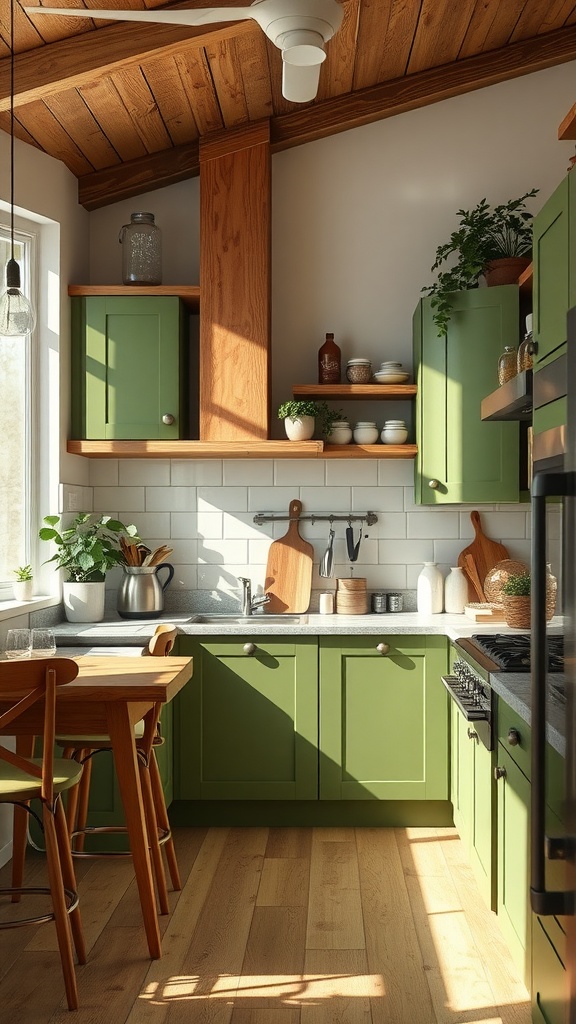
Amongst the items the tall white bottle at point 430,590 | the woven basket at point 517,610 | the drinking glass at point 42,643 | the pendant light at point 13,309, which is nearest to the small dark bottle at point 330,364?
the tall white bottle at point 430,590

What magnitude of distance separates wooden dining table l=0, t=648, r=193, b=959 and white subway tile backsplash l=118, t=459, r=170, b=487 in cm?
174

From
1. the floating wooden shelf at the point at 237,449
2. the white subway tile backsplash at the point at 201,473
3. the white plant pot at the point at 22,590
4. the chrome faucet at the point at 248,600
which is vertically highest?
the floating wooden shelf at the point at 237,449

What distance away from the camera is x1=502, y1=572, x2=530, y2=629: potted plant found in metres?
3.71

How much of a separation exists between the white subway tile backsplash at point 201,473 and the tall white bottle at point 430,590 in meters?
1.10

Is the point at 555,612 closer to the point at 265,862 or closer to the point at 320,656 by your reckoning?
the point at 320,656

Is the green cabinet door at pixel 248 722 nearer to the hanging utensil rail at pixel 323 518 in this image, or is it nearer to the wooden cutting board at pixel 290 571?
the wooden cutting board at pixel 290 571

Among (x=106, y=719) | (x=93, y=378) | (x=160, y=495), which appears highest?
(x=93, y=378)

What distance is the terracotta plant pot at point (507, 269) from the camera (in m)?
4.15

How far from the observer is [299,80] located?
253 cm

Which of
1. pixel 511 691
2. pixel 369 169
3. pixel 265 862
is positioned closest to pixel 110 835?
pixel 265 862

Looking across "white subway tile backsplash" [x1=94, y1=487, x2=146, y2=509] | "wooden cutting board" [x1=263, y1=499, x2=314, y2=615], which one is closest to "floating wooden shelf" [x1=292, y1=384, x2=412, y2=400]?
"wooden cutting board" [x1=263, y1=499, x2=314, y2=615]

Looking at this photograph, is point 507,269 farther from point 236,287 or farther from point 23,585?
point 23,585

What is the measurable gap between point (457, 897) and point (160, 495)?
230cm

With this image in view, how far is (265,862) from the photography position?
3668mm
